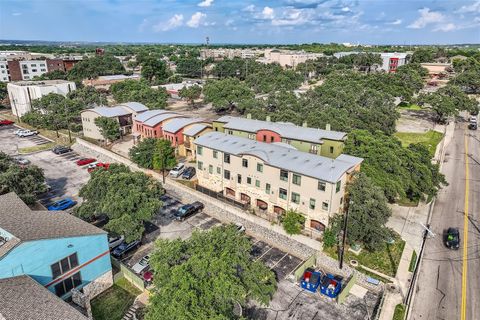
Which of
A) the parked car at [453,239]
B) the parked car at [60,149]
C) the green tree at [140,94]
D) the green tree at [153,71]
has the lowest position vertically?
the parked car at [453,239]

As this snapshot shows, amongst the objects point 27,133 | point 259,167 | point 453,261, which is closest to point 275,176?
point 259,167

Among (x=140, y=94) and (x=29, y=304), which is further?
(x=140, y=94)

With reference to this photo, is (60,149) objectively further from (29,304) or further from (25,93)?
(29,304)

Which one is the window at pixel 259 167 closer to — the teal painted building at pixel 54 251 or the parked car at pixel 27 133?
the teal painted building at pixel 54 251

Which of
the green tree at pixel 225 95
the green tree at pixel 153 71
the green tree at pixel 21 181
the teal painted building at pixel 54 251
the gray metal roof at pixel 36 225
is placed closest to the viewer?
the teal painted building at pixel 54 251

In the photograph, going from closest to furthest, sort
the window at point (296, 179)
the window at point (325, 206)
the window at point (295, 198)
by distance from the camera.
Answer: the window at point (325, 206)
the window at point (296, 179)
the window at point (295, 198)

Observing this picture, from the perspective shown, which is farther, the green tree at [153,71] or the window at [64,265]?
the green tree at [153,71]

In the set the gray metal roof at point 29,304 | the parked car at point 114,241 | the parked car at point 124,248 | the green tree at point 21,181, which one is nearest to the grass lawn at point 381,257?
the parked car at point 124,248
